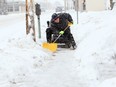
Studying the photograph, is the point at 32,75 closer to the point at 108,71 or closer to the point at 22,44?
the point at 108,71

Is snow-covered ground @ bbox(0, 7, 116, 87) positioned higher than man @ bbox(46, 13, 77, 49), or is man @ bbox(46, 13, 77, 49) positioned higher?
man @ bbox(46, 13, 77, 49)

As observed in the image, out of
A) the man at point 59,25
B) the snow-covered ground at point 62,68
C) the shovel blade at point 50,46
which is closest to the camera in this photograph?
the snow-covered ground at point 62,68

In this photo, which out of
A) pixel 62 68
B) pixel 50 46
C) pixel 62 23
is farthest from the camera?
pixel 62 23

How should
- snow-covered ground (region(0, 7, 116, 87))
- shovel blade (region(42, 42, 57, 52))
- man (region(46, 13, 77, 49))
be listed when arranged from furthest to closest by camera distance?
man (region(46, 13, 77, 49)) < shovel blade (region(42, 42, 57, 52)) < snow-covered ground (region(0, 7, 116, 87))

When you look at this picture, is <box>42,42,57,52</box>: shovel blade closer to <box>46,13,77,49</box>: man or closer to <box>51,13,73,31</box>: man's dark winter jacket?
<box>46,13,77,49</box>: man

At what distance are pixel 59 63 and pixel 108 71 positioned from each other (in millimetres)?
2705

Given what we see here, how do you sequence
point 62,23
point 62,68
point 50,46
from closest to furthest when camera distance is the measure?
point 62,68, point 50,46, point 62,23

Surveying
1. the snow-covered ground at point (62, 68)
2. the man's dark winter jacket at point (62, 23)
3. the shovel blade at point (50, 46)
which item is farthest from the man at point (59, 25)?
the snow-covered ground at point (62, 68)

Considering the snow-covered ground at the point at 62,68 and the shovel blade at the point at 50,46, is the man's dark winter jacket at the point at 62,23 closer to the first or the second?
the shovel blade at the point at 50,46

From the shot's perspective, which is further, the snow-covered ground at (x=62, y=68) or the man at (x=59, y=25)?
the man at (x=59, y=25)

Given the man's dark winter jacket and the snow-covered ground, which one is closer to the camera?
the snow-covered ground

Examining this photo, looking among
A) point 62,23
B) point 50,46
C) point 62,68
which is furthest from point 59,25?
point 62,68

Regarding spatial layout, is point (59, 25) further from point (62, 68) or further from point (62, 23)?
point (62, 68)

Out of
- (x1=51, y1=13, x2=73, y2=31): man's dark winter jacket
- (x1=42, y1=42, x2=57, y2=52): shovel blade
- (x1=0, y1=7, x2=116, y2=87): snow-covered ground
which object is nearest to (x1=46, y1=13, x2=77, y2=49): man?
(x1=51, y1=13, x2=73, y2=31): man's dark winter jacket
